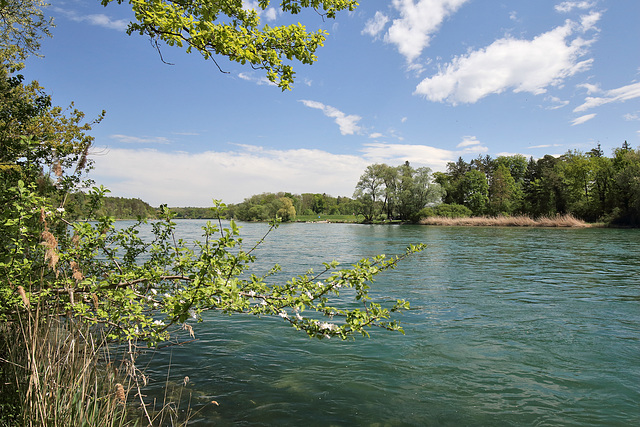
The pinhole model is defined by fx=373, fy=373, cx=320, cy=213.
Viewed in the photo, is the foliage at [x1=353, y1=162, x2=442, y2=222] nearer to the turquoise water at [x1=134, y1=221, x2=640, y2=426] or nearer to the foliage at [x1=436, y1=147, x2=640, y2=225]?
the foliage at [x1=436, y1=147, x2=640, y2=225]

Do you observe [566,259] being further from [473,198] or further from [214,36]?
[473,198]

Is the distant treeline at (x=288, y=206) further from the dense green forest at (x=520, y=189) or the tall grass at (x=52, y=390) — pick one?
the tall grass at (x=52, y=390)

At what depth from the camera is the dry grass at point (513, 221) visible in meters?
52.8

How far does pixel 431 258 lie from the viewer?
68.9 feet

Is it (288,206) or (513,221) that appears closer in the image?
(513,221)

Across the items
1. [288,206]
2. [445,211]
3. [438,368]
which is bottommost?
[438,368]

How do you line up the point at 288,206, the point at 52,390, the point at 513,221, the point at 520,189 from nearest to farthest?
1. the point at 52,390
2. the point at 513,221
3. the point at 520,189
4. the point at 288,206

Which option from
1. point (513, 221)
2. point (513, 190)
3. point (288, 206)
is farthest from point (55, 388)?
point (288, 206)

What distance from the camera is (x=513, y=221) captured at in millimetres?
57875

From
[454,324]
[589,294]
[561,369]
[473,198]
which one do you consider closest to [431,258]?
[589,294]

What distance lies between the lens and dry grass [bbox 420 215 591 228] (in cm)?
5276

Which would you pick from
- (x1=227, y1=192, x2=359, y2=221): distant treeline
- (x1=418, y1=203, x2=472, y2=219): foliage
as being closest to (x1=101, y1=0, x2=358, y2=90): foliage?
(x1=418, y1=203, x2=472, y2=219): foliage

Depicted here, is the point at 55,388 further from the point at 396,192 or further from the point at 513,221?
the point at 396,192

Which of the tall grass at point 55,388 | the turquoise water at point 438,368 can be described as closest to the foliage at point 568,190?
the turquoise water at point 438,368
